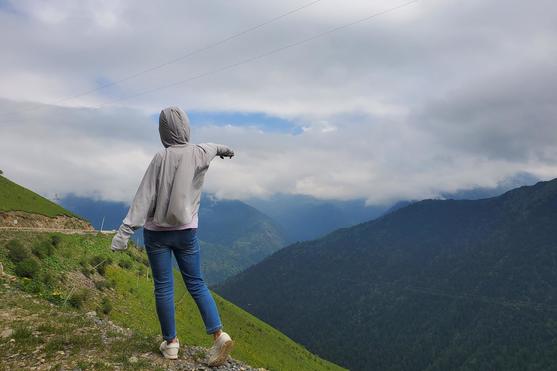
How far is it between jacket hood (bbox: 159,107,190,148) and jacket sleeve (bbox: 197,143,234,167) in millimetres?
376

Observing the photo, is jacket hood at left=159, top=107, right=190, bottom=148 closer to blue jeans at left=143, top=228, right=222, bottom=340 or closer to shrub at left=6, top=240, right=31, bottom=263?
blue jeans at left=143, top=228, right=222, bottom=340

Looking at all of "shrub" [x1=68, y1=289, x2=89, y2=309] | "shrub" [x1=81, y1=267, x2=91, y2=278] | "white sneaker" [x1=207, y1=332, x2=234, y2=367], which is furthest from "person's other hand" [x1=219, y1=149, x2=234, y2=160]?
"shrub" [x1=81, y1=267, x2=91, y2=278]

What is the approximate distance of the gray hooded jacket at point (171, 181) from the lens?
→ 23.4ft

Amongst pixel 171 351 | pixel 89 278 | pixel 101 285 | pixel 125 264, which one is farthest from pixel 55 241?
pixel 171 351

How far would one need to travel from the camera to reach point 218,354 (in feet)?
25.5

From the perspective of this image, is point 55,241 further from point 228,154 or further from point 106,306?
point 228,154

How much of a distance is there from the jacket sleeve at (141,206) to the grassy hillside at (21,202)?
35606 mm

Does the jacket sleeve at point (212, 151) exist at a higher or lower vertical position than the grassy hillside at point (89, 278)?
higher

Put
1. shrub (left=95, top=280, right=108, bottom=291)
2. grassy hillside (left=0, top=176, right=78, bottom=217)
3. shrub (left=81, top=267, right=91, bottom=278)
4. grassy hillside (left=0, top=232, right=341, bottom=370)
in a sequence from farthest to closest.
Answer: grassy hillside (left=0, top=176, right=78, bottom=217) → shrub (left=81, top=267, right=91, bottom=278) → shrub (left=95, top=280, right=108, bottom=291) → grassy hillside (left=0, top=232, right=341, bottom=370)

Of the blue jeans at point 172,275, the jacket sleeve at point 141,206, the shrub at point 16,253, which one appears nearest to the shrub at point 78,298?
the shrub at point 16,253

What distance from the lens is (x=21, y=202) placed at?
41.5 m

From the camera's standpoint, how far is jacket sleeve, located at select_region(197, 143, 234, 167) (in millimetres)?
7671

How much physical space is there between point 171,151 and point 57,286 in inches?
548

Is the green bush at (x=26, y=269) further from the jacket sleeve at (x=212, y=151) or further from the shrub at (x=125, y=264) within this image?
the jacket sleeve at (x=212, y=151)
